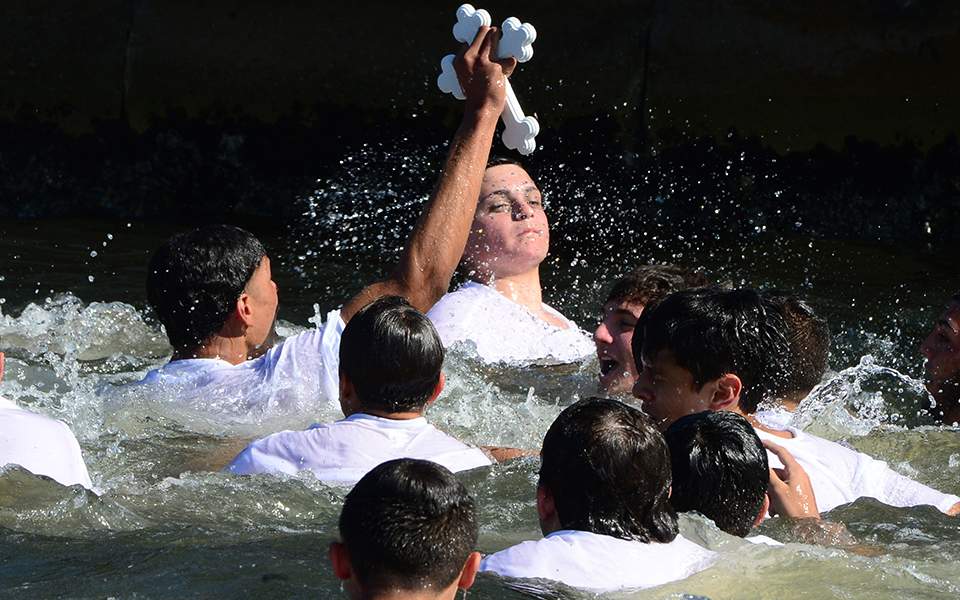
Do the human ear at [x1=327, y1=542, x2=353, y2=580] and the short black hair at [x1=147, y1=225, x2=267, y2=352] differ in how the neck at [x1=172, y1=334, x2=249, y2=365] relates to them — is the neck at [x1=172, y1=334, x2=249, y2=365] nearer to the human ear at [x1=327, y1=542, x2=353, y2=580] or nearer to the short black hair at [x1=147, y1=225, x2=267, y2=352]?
the short black hair at [x1=147, y1=225, x2=267, y2=352]

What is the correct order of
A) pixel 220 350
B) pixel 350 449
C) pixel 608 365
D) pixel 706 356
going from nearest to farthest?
pixel 350 449
pixel 706 356
pixel 220 350
pixel 608 365

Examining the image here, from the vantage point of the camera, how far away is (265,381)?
523 cm

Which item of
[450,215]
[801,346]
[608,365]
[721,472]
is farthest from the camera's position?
[608,365]

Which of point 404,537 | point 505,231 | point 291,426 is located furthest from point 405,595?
point 505,231

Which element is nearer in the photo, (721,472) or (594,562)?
(594,562)

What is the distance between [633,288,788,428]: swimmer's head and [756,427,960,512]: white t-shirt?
0.17 metres

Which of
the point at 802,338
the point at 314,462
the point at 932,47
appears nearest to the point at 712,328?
the point at 802,338

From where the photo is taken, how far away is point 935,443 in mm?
5621

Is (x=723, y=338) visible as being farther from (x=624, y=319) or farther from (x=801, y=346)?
Answer: (x=624, y=319)

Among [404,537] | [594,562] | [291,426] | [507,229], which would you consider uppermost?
[507,229]

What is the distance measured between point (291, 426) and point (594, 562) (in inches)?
80.4

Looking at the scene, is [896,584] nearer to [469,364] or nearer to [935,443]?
[935,443]

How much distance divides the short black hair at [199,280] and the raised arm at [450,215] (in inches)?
16.6

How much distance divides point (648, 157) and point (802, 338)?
6.15 metres
